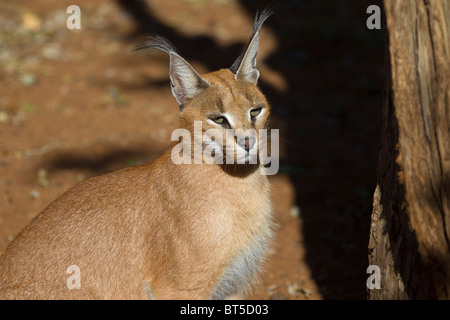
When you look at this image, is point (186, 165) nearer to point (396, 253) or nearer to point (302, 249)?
point (396, 253)

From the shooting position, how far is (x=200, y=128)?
4.64m

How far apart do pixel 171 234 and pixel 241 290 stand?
1.10m

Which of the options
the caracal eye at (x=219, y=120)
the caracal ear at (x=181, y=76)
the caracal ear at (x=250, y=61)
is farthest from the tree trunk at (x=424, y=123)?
the caracal ear at (x=181, y=76)

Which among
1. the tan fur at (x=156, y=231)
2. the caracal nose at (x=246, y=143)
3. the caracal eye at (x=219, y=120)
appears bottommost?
the tan fur at (x=156, y=231)

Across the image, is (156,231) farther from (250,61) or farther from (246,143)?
(250,61)

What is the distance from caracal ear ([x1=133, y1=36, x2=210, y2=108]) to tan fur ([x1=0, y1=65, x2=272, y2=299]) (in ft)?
0.21

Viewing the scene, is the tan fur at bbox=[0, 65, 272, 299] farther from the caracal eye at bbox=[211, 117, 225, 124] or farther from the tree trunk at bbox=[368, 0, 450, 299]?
the tree trunk at bbox=[368, 0, 450, 299]

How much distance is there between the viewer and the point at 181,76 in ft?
→ 15.2

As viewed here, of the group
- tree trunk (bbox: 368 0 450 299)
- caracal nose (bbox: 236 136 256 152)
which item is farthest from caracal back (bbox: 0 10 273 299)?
tree trunk (bbox: 368 0 450 299)

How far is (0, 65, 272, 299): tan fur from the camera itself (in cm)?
443

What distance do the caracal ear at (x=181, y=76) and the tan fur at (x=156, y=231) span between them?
2.5 inches

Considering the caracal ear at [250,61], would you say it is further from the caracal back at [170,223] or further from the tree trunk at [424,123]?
the tree trunk at [424,123]

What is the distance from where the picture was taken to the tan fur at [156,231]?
443cm
